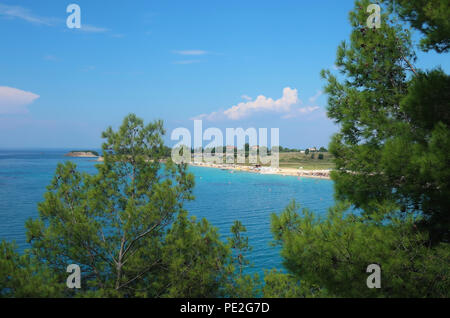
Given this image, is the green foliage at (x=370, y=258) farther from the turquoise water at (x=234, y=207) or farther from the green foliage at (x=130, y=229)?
the turquoise water at (x=234, y=207)

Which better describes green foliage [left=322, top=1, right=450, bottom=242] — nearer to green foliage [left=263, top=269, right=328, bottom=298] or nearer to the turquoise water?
green foliage [left=263, top=269, right=328, bottom=298]

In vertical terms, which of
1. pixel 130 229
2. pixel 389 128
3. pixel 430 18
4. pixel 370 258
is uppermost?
pixel 430 18

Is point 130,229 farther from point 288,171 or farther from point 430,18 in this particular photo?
point 288,171

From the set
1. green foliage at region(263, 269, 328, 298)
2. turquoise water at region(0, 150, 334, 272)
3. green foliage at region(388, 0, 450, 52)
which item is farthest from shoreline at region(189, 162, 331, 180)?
green foliage at region(388, 0, 450, 52)

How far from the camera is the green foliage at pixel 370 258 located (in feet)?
14.0

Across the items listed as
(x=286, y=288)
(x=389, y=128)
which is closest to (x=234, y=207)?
(x=286, y=288)

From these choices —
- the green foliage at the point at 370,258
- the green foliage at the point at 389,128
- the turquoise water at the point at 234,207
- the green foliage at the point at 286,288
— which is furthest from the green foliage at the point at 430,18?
the turquoise water at the point at 234,207

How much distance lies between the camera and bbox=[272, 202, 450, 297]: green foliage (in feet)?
14.0

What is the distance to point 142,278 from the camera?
7.12m

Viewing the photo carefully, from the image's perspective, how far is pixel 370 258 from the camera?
4.42 metres

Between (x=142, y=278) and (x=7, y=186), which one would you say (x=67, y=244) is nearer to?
(x=142, y=278)

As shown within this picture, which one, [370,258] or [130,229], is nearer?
[370,258]
